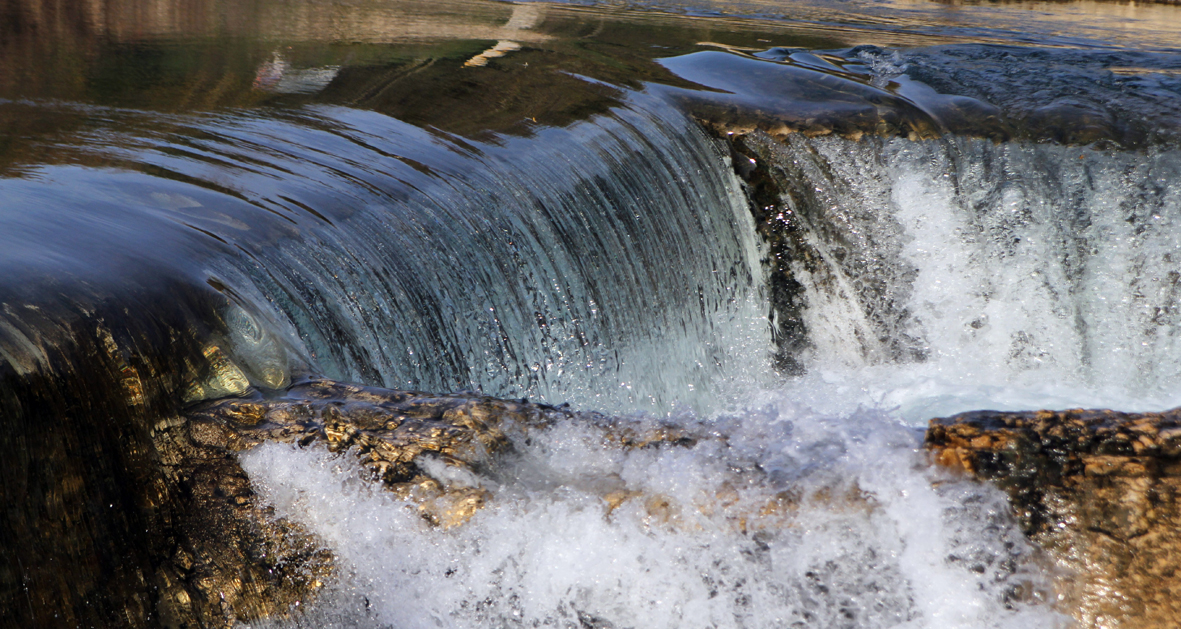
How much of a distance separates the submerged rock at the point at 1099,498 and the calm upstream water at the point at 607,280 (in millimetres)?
58

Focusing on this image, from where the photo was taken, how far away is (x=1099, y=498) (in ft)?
6.36

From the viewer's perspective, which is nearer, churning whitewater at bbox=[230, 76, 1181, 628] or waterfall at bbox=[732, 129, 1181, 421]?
churning whitewater at bbox=[230, 76, 1181, 628]

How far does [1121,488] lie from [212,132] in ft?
14.0

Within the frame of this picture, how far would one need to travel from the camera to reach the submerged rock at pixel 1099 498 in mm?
1887

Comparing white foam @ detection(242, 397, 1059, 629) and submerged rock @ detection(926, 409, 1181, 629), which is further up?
submerged rock @ detection(926, 409, 1181, 629)

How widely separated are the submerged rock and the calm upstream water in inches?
2.3

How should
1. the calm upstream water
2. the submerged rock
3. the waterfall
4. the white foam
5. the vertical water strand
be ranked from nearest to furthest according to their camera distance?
1. the submerged rock
2. the white foam
3. the calm upstream water
4. the vertical water strand
5. the waterfall

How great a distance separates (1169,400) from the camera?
493cm

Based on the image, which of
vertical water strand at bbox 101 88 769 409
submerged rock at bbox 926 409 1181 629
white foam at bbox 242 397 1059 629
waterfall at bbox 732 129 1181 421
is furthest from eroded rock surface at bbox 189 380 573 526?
waterfall at bbox 732 129 1181 421

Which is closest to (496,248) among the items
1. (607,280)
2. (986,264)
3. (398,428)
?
(607,280)

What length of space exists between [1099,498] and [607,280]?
2701 millimetres

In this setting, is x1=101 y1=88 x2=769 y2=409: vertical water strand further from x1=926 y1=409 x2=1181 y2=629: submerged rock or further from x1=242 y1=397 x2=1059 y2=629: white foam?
x1=926 y1=409 x2=1181 y2=629: submerged rock

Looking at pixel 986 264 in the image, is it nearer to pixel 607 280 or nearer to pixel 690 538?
pixel 607 280

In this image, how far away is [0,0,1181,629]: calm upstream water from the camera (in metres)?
2.15
